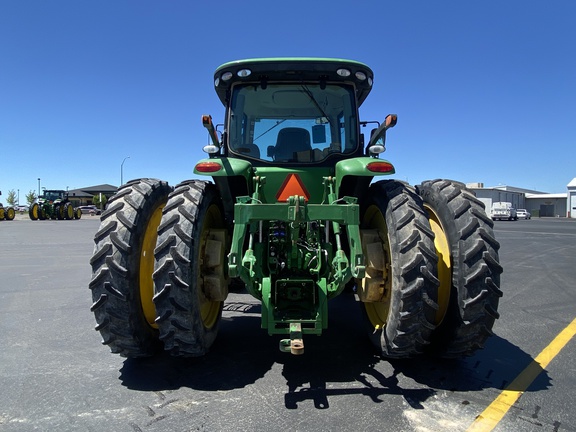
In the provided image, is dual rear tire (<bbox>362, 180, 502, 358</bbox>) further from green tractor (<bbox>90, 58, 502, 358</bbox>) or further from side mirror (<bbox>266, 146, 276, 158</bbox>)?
side mirror (<bbox>266, 146, 276, 158</bbox>)

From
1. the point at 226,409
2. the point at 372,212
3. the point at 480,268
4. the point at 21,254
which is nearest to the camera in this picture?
the point at 226,409

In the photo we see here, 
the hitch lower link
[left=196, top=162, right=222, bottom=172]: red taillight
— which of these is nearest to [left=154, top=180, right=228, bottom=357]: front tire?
[left=196, top=162, right=222, bottom=172]: red taillight

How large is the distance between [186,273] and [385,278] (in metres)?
1.70

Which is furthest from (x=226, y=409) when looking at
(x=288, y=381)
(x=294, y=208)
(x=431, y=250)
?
(x=431, y=250)

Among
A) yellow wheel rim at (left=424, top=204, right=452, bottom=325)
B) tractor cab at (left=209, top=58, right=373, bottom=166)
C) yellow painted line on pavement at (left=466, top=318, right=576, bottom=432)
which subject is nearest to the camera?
yellow painted line on pavement at (left=466, top=318, right=576, bottom=432)

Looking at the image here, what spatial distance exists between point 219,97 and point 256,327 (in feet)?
9.36

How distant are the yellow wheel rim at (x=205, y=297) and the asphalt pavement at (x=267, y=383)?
14.2 inches

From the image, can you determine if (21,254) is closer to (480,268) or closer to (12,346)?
(12,346)

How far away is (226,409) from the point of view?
2812mm

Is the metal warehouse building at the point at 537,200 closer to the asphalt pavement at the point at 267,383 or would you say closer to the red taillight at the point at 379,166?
the asphalt pavement at the point at 267,383

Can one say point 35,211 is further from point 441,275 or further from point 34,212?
point 441,275

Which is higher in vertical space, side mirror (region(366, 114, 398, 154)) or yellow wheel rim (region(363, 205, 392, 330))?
side mirror (region(366, 114, 398, 154))

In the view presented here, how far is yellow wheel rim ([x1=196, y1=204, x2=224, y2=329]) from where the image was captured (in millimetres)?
3602

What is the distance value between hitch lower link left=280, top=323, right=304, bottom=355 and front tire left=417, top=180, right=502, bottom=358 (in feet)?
4.18
